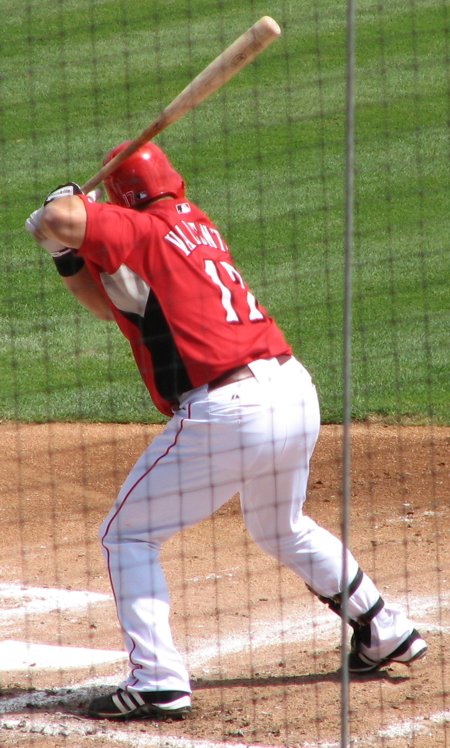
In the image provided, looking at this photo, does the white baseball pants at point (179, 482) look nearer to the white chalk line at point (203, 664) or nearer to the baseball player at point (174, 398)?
the baseball player at point (174, 398)

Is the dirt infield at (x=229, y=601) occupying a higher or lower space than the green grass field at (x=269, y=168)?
lower

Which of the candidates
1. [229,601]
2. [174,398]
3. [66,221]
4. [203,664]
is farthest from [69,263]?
[229,601]

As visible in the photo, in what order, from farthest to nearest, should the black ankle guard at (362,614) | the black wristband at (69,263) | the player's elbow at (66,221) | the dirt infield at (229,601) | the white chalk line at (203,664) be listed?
the black ankle guard at (362,614) → the black wristband at (69,263) → the dirt infield at (229,601) → the white chalk line at (203,664) → the player's elbow at (66,221)

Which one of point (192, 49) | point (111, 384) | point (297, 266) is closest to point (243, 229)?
point (297, 266)

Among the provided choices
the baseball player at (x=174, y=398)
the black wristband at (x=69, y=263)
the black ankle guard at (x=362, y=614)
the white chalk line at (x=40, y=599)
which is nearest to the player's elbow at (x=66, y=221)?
the baseball player at (x=174, y=398)

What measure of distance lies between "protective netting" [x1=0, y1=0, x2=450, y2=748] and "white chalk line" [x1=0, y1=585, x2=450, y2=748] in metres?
0.01

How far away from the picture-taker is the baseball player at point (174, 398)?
404cm

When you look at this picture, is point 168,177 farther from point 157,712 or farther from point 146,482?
point 157,712

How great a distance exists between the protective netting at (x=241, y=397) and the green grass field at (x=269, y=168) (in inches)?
1.0

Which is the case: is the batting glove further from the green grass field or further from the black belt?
the green grass field

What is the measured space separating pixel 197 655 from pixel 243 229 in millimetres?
5396

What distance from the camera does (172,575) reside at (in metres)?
5.49

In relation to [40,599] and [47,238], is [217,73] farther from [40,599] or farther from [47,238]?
[40,599]

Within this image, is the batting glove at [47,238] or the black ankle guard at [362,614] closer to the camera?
the batting glove at [47,238]
